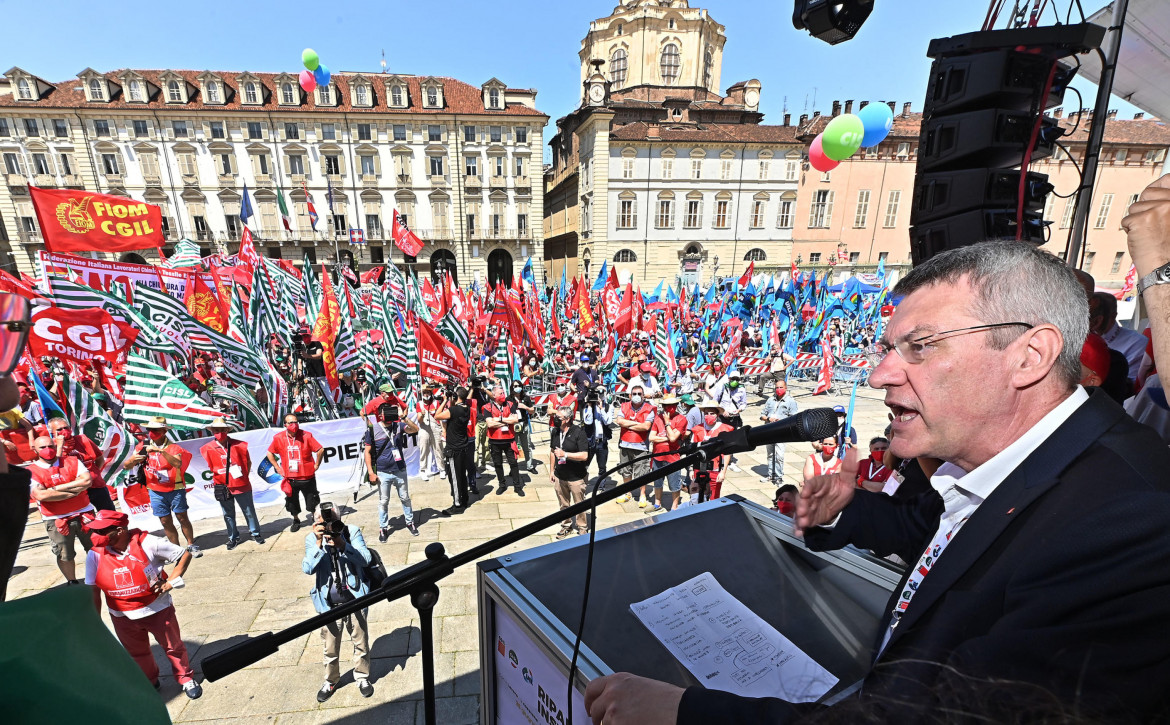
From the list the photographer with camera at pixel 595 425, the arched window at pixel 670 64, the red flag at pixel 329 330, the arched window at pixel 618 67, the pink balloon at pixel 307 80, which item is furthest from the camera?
the arched window at pixel 618 67

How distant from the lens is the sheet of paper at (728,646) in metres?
1.24

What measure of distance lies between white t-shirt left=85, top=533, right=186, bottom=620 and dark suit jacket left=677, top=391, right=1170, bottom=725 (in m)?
4.68

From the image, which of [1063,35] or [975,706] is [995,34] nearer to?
[1063,35]

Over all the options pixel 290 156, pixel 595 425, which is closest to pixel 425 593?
pixel 595 425

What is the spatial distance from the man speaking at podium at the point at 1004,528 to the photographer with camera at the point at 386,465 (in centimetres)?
583

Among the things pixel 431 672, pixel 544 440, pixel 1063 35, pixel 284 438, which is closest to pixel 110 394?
pixel 284 438

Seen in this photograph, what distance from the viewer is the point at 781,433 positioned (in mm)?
1629

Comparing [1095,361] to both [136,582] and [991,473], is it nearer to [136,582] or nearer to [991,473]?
[991,473]

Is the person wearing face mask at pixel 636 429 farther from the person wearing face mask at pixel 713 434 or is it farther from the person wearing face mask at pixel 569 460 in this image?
the person wearing face mask at pixel 569 460

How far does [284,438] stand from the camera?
249 inches

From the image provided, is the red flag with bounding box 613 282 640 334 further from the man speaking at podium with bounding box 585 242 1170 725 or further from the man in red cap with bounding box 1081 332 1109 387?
the man speaking at podium with bounding box 585 242 1170 725

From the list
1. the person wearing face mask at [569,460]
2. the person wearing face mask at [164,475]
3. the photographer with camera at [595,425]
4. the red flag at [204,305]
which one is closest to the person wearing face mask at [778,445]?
the photographer with camera at [595,425]

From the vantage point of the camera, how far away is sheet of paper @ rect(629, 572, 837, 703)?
1244 millimetres

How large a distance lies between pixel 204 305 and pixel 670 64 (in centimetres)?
5238
